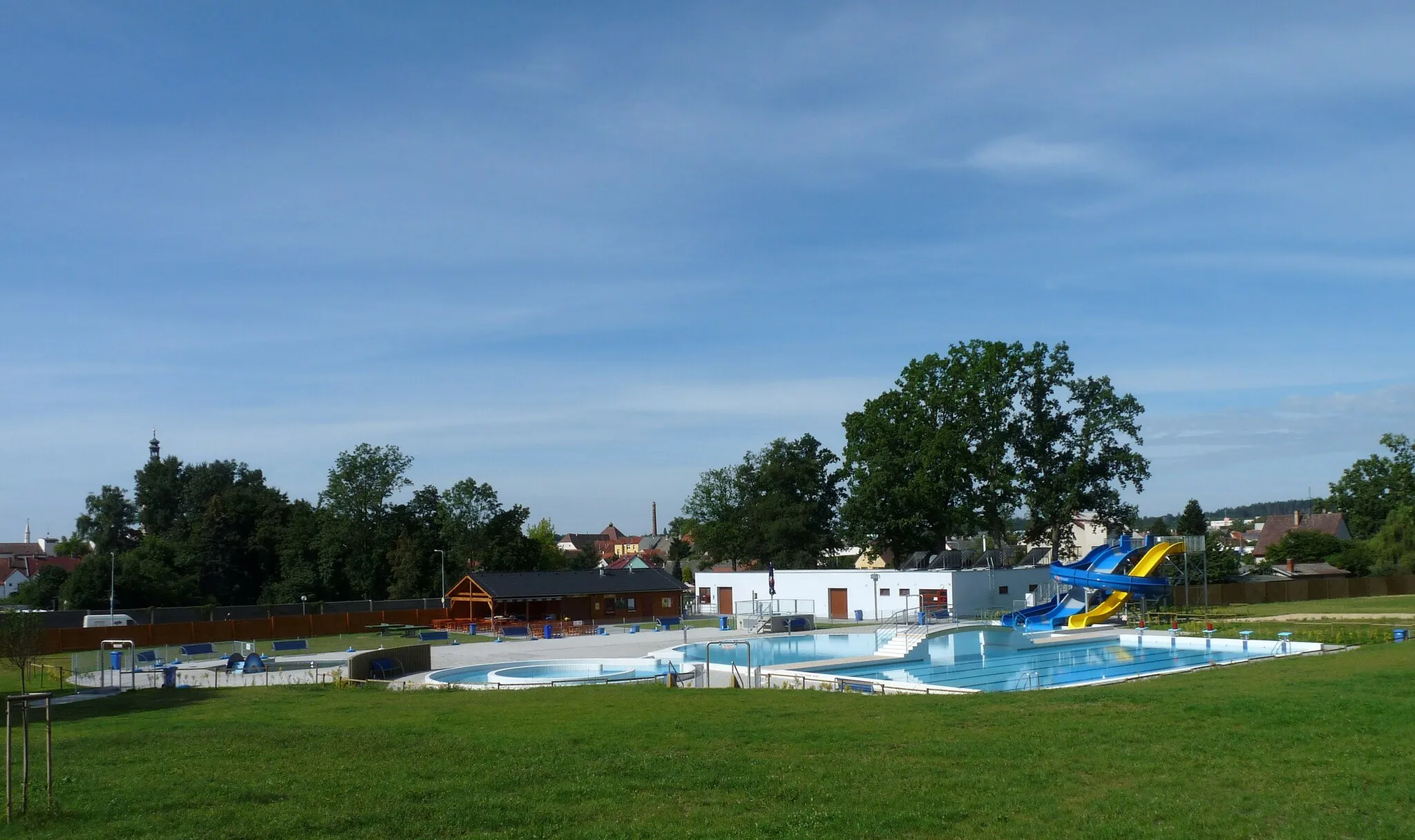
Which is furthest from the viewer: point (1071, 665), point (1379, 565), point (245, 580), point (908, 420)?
point (245, 580)

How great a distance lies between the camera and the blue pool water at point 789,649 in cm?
3878

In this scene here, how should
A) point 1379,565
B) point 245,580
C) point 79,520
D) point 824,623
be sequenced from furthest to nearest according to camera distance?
1. point 79,520
2. point 245,580
3. point 1379,565
4. point 824,623

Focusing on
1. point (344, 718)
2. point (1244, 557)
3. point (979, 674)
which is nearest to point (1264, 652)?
point (979, 674)

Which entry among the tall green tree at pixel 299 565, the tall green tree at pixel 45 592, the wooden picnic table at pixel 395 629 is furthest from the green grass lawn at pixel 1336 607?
the tall green tree at pixel 45 592

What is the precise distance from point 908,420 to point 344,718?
52.1 metres

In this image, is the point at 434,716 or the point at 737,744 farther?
the point at 434,716

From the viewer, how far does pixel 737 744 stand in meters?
14.7

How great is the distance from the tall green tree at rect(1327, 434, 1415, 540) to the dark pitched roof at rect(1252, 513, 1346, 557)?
1.26 m

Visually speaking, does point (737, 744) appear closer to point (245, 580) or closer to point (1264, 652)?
point (1264, 652)

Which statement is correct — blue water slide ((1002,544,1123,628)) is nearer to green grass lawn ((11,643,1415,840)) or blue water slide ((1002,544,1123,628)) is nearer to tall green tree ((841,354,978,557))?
tall green tree ((841,354,978,557))

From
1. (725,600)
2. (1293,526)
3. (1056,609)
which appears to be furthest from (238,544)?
(1293,526)

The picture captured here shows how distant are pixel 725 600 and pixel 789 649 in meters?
23.4

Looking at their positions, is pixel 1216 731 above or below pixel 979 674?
above

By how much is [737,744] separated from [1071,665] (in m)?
23.5
